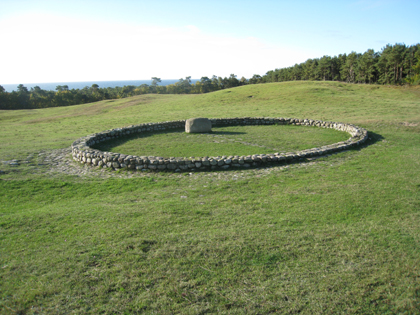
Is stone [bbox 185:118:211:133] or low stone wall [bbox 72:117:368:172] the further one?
stone [bbox 185:118:211:133]

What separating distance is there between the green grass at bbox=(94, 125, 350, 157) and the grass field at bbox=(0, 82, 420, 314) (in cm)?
313

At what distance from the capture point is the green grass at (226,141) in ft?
42.5

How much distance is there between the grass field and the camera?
3.90 meters

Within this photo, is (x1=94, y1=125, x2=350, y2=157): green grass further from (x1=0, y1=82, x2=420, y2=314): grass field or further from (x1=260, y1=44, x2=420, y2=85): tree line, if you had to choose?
(x1=260, y1=44, x2=420, y2=85): tree line

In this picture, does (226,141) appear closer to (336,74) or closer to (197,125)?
(197,125)

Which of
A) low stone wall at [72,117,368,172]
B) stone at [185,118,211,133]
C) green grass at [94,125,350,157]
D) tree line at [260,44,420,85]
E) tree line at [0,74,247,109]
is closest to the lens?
low stone wall at [72,117,368,172]

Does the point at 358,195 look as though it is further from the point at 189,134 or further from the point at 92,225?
the point at 189,134

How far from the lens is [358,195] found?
714 centimetres

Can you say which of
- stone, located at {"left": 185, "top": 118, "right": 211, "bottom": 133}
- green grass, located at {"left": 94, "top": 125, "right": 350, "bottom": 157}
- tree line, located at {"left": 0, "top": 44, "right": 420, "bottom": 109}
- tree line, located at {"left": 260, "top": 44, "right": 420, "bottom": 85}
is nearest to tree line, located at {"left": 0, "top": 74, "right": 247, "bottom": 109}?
tree line, located at {"left": 0, "top": 44, "right": 420, "bottom": 109}

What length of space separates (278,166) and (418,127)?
456 inches

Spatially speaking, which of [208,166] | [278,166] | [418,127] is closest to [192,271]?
[208,166]

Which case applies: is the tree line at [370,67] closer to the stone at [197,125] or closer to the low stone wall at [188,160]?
the stone at [197,125]

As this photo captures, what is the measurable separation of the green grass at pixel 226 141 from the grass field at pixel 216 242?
313 centimetres

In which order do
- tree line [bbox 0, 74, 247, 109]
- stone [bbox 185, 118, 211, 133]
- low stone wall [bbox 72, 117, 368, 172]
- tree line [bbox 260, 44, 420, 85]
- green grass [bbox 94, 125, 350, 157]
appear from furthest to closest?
tree line [bbox 260, 44, 420, 85] → tree line [bbox 0, 74, 247, 109] → stone [bbox 185, 118, 211, 133] → green grass [bbox 94, 125, 350, 157] → low stone wall [bbox 72, 117, 368, 172]
